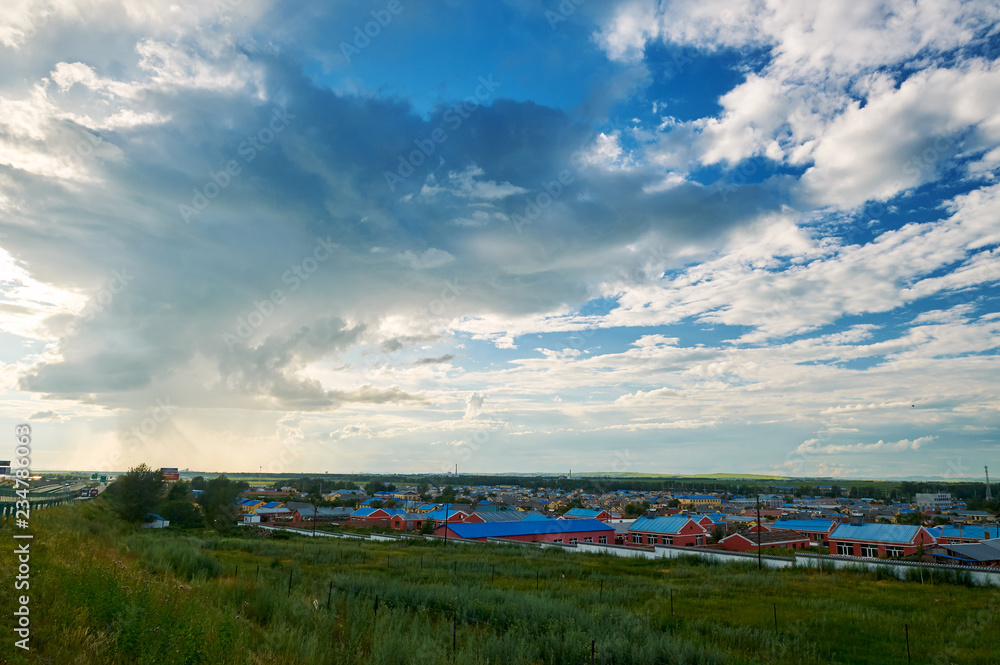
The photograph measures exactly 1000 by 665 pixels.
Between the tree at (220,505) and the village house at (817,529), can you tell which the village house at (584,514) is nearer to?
the village house at (817,529)

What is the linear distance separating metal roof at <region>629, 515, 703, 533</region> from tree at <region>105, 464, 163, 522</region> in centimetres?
5491

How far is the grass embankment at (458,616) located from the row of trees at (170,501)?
36447 mm

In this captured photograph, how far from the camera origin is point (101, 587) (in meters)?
10.8

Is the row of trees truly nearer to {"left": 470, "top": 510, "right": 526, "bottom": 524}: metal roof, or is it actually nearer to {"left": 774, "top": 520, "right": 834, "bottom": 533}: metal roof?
{"left": 470, "top": 510, "right": 526, "bottom": 524}: metal roof

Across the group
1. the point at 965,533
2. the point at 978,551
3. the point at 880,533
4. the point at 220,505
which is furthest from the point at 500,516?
the point at 965,533

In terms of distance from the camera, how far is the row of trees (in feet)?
194

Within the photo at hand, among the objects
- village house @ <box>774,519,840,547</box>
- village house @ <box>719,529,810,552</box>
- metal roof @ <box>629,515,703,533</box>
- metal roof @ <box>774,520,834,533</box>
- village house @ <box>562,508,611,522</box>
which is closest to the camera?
village house @ <box>719,529,810,552</box>

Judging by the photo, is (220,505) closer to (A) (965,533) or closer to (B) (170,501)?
(B) (170,501)

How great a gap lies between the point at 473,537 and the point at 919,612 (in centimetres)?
4354

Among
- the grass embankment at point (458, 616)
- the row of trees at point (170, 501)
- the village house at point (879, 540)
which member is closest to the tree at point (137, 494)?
the row of trees at point (170, 501)

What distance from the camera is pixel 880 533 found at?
5416cm

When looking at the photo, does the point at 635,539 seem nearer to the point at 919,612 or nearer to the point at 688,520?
the point at 688,520

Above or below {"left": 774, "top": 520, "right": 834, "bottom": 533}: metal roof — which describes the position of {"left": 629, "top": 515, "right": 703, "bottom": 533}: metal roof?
above

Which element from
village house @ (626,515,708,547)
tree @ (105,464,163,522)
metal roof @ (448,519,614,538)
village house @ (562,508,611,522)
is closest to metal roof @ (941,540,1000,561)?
village house @ (626,515,708,547)
